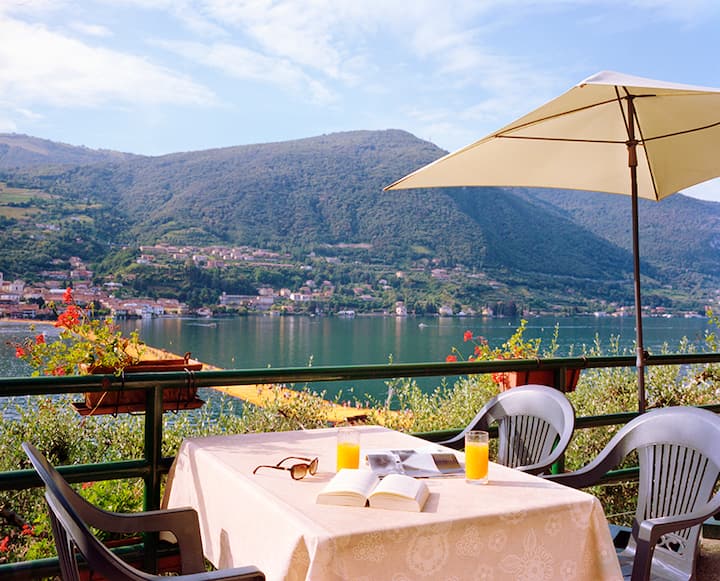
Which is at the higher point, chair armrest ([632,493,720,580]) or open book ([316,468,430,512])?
open book ([316,468,430,512])

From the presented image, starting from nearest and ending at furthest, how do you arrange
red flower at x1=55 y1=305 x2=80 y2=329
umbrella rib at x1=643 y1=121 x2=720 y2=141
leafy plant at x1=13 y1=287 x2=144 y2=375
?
leafy plant at x1=13 y1=287 x2=144 y2=375 < red flower at x1=55 y1=305 x2=80 y2=329 < umbrella rib at x1=643 y1=121 x2=720 y2=141

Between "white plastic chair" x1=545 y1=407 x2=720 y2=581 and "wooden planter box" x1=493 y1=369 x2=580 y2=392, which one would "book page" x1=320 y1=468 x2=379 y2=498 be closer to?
"white plastic chair" x1=545 y1=407 x2=720 y2=581

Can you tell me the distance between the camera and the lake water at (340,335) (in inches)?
689

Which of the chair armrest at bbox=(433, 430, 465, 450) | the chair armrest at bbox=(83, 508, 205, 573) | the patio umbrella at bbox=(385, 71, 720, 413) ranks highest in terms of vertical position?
the patio umbrella at bbox=(385, 71, 720, 413)

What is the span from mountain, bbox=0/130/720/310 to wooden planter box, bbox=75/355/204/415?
81.9ft

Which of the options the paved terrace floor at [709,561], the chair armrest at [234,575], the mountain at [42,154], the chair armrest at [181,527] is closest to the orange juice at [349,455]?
the chair armrest at [181,527]

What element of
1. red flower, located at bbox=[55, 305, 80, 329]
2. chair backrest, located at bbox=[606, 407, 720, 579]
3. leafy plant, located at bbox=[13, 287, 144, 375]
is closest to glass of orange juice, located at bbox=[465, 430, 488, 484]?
chair backrest, located at bbox=[606, 407, 720, 579]

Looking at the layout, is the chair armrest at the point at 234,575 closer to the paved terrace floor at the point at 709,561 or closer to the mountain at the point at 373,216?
the paved terrace floor at the point at 709,561

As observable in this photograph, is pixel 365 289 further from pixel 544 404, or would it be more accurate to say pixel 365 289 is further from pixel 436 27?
pixel 544 404

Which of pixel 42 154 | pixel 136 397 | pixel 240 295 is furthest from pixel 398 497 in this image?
pixel 42 154

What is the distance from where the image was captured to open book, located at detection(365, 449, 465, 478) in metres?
1.94

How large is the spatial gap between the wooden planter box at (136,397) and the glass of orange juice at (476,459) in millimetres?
996

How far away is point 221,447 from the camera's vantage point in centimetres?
220

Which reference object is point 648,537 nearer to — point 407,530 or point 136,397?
point 407,530
